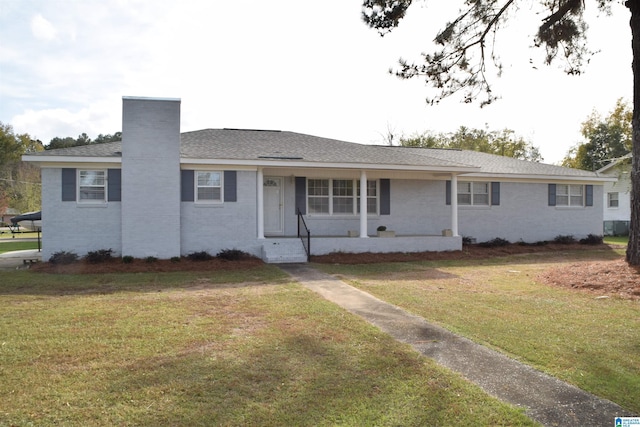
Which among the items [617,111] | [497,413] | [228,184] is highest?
[617,111]

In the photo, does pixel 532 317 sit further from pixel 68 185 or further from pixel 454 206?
pixel 68 185

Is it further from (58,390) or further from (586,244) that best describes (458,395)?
(586,244)

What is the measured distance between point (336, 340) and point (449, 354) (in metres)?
1.42

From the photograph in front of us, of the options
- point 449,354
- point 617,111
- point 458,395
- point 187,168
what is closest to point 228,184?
point 187,168

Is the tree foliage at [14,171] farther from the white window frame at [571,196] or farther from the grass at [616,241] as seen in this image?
the grass at [616,241]

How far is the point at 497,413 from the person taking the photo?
387 cm

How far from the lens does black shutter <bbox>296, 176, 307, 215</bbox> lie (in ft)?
55.8

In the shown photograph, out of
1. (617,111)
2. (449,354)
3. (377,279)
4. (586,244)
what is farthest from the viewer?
(617,111)

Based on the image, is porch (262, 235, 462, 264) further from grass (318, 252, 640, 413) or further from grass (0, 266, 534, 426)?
grass (0, 266, 534, 426)

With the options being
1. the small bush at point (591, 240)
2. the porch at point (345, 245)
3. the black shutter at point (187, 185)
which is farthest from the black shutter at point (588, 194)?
the black shutter at point (187, 185)

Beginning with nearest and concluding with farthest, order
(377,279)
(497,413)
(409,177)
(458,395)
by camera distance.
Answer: (497,413), (458,395), (377,279), (409,177)

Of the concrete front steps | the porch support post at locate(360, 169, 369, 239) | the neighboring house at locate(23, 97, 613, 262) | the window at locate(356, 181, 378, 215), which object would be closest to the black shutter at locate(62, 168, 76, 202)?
the neighboring house at locate(23, 97, 613, 262)

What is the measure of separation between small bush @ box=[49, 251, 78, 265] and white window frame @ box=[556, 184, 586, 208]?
64.3ft

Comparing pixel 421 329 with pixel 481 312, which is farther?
pixel 481 312
